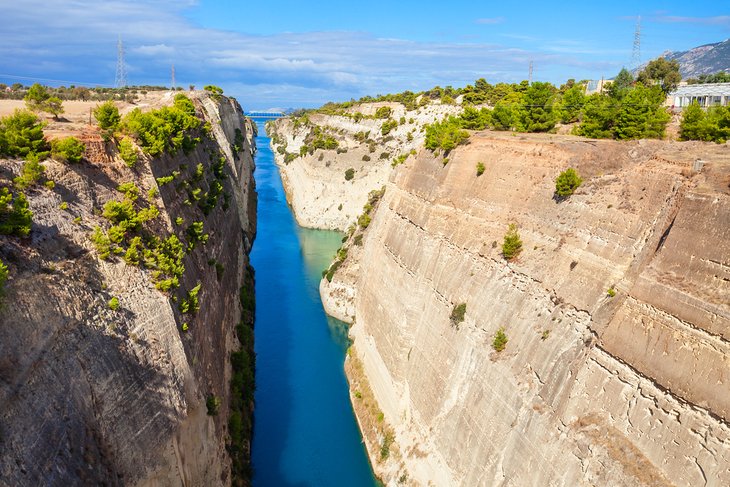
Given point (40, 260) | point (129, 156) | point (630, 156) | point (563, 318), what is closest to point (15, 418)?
point (40, 260)

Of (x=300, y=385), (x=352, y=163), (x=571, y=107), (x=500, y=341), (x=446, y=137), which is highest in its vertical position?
(x=571, y=107)

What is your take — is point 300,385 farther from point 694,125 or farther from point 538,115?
point 694,125

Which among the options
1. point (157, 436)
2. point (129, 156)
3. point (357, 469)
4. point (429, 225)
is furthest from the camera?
point (429, 225)

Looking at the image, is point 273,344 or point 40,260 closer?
point 40,260

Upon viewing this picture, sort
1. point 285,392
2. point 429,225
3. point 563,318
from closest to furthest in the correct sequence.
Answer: point 563,318, point 429,225, point 285,392

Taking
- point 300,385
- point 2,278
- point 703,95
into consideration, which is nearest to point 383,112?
point 703,95

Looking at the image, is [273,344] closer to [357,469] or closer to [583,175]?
[357,469]

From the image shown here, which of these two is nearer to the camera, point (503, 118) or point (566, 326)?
point (566, 326)
